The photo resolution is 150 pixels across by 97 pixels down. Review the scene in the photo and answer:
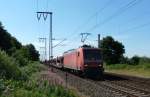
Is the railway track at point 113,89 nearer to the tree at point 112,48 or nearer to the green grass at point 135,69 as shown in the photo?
the green grass at point 135,69

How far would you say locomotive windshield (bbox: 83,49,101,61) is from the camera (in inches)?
1603

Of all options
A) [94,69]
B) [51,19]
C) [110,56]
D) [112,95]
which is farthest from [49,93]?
[110,56]

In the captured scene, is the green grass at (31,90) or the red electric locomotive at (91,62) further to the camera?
the red electric locomotive at (91,62)

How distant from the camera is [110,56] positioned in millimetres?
89938

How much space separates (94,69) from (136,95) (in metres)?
18.7

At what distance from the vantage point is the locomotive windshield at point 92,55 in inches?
1603

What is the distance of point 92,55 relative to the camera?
4088 cm

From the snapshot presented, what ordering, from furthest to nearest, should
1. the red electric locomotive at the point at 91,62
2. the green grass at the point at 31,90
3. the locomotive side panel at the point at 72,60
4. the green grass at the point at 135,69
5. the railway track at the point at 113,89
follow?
the green grass at the point at 135,69
the locomotive side panel at the point at 72,60
the red electric locomotive at the point at 91,62
the railway track at the point at 113,89
the green grass at the point at 31,90

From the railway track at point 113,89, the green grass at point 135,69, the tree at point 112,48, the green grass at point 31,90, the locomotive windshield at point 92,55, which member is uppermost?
the tree at point 112,48

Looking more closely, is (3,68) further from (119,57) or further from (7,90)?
(119,57)

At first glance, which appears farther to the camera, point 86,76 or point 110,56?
point 110,56

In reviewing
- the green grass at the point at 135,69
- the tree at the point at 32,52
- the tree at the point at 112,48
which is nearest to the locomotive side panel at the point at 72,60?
the green grass at the point at 135,69

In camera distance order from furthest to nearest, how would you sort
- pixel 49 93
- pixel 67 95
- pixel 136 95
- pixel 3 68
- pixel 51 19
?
pixel 51 19 → pixel 3 68 → pixel 136 95 → pixel 67 95 → pixel 49 93

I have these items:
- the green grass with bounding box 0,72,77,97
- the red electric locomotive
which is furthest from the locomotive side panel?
the green grass with bounding box 0,72,77,97
